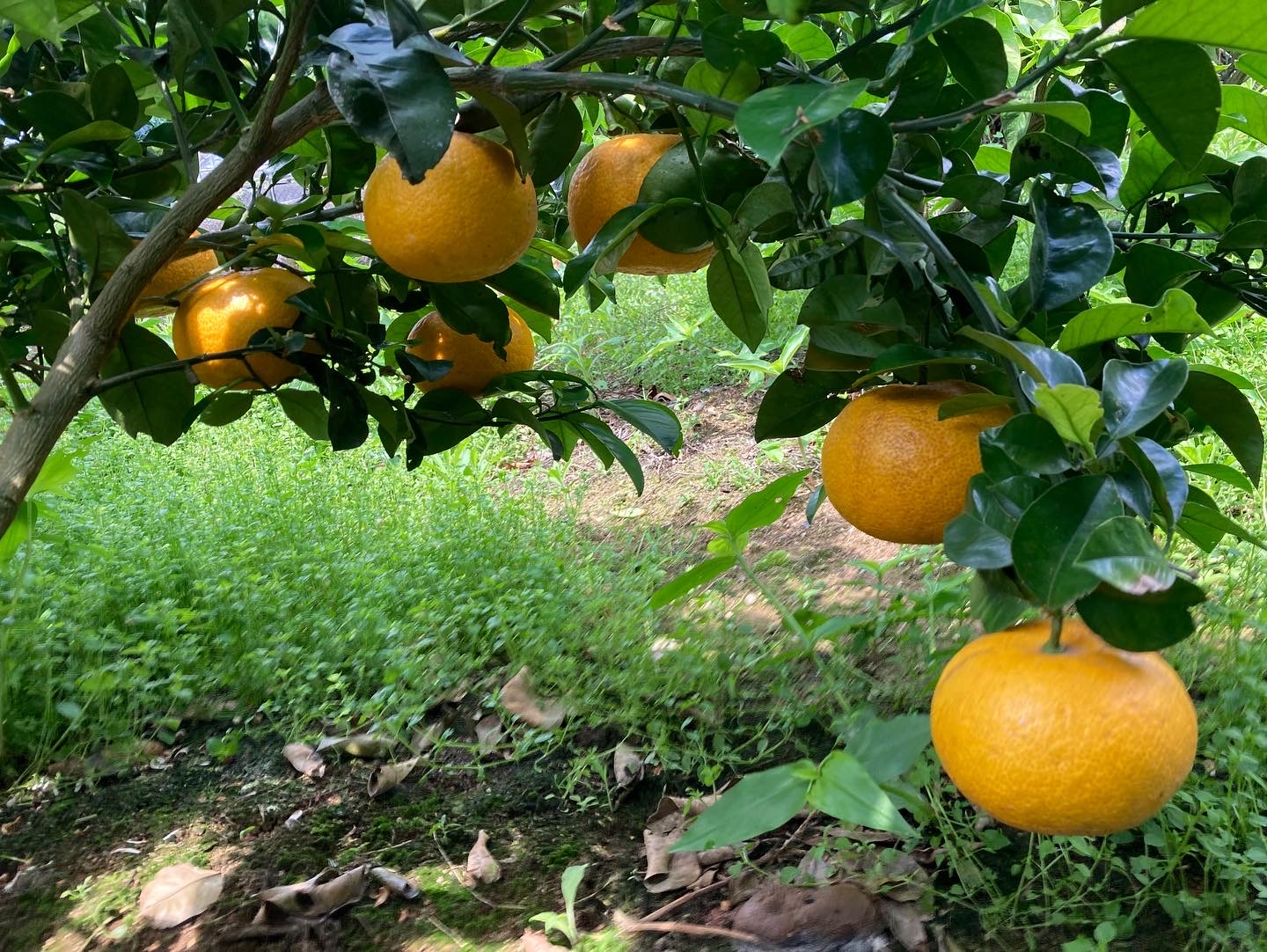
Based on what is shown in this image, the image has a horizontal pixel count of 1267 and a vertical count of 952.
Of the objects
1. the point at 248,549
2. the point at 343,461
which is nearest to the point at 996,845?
the point at 248,549

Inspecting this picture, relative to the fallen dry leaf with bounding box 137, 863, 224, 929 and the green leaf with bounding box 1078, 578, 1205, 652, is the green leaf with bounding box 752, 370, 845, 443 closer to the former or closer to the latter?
the green leaf with bounding box 1078, 578, 1205, 652

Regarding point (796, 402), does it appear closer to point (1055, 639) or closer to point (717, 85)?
point (717, 85)

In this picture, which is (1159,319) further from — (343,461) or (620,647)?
(343,461)

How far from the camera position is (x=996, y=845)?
1.09 meters

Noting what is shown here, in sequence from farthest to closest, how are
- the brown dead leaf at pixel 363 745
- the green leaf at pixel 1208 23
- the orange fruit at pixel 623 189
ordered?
the brown dead leaf at pixel 363 745 → the orange fruit at pixel 623 189 → the green leaf at pixel 1208 23

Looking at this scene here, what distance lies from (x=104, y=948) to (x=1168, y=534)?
112cm

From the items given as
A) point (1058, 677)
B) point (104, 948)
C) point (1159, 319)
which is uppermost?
point (1159, 319)

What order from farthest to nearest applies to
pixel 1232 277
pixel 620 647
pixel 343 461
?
pixel 343 461 → pixel 620 647 → pixel 1232 277

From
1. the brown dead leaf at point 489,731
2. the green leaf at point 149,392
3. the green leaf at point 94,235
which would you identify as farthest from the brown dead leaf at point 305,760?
the green leaf at point 94,235

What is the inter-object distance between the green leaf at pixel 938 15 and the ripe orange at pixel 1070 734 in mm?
309

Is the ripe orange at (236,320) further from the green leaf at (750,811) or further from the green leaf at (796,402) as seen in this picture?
the green leaf at (750,811)

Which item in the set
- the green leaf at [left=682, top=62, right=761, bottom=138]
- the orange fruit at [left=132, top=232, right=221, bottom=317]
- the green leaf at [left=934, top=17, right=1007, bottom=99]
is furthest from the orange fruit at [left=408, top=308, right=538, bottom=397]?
the green leaf at [left=934, top=17, right=1007, bottom=99]

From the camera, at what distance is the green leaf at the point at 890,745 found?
2.04 ft

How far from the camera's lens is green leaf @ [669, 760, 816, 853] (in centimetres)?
55
